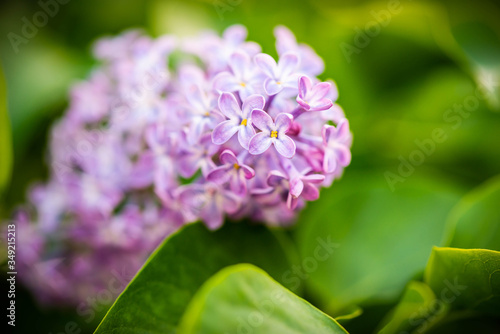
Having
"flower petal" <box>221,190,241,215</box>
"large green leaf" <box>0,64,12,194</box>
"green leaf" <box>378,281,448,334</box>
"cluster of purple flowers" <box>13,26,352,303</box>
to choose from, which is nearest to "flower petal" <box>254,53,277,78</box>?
"cluster of purple flowers" <box>13,26,352,303</box>

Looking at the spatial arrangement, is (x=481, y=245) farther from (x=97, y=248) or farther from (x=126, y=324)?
(x=97, y=248)

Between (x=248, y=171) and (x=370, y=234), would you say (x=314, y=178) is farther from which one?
(x=370, y=234)

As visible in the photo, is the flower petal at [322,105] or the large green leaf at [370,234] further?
the large green leaf at [370,234]

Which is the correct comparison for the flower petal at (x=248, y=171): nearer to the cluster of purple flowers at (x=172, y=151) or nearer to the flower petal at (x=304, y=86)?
the cluster of purple flowers at (x=172, y=151)

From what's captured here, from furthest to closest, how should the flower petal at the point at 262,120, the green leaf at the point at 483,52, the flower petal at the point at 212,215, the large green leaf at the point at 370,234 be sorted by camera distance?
1. the green leaf at the point at 483,52
2. the large green leaf at the point at 370,234
3. the flower petal at the point at 212,215
4. the flower petal at the point at 262,120

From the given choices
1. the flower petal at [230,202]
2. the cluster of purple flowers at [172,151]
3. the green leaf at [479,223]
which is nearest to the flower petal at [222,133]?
the cluster of purple flowers at [172,151]

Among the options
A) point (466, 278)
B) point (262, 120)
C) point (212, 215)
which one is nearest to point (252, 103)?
point (262, 120)
